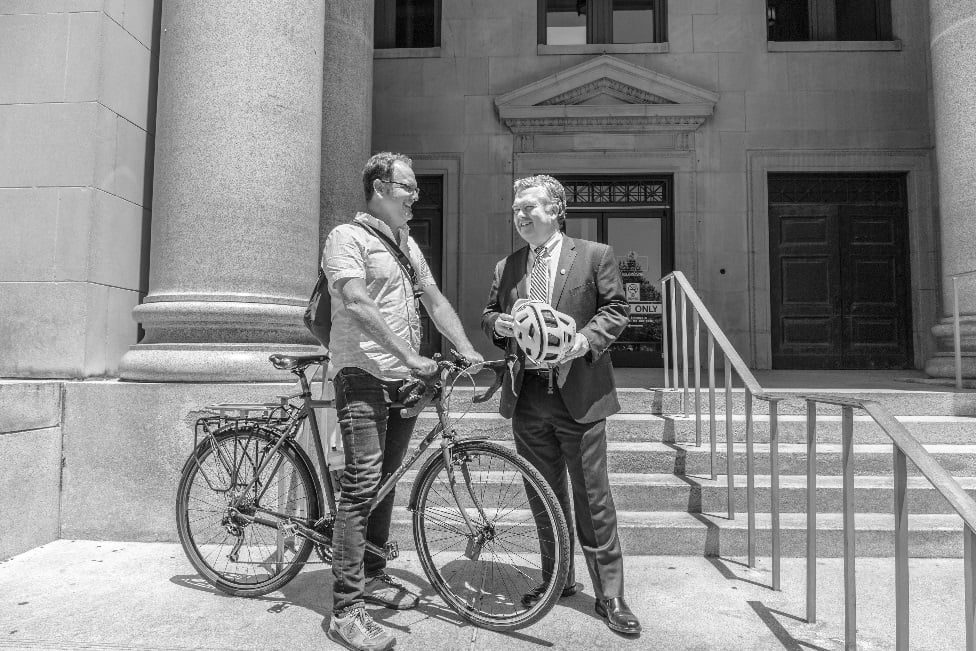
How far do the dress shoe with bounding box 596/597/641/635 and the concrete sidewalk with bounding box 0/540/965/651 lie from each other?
0.04 metres

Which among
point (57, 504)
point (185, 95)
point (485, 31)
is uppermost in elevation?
point (485, 31)

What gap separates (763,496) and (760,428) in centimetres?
94

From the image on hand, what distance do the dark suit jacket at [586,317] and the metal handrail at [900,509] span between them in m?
1.01

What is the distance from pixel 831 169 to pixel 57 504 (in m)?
10.2

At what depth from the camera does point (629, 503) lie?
4.46m

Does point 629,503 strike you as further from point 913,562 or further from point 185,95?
point 185,95

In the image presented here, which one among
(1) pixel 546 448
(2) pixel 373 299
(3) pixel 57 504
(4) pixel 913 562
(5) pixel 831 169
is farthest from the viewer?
(5) pixel 831 169

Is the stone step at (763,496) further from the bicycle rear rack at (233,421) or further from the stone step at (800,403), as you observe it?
the bicycle rear rack at (233,421)

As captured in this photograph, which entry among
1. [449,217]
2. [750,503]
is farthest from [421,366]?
[449,217]

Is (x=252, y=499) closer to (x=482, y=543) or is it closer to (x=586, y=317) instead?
(x=482, y=543)

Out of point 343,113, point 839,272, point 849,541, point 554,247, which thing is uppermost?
point 343,113

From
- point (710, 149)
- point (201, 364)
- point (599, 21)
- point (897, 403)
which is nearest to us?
point (201, 364)

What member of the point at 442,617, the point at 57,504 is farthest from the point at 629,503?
the point at 57,504

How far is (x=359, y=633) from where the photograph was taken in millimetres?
2861
